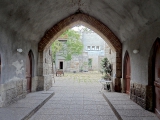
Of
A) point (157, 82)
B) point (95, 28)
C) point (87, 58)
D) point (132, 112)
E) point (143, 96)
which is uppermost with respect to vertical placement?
point (95, 28)

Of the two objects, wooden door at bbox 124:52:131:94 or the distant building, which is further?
the distant building

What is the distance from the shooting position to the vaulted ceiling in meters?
4.30

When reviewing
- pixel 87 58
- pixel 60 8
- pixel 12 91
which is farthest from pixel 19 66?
pixel 87 58

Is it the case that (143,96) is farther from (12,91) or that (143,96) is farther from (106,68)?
(106,68)

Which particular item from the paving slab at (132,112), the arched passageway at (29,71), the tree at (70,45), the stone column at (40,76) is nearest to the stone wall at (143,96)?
the paving slab at (132,112)

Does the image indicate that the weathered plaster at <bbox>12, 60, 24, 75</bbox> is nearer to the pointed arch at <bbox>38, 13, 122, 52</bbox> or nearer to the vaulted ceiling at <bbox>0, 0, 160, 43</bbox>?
the vaulted ceiling at <bbox>0, 0, 160, 43</bbox>

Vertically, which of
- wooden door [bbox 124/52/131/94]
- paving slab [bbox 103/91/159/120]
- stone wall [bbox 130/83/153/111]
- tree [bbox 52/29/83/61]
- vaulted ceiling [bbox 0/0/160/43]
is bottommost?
paving slab [bbox 103/91/159/120]

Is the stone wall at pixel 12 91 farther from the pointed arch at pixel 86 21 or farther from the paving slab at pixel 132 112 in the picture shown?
the paving slab at pixel 132 112

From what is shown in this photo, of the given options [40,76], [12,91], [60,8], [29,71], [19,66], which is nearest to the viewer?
[12,91]

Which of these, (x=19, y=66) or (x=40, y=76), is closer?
(x=19, y=66)

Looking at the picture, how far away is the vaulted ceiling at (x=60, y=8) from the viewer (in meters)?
4.30

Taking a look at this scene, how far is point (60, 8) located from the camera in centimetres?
686

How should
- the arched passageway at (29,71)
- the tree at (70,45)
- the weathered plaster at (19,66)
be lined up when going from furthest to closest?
the tree at (70,45) < the arched passageway at (29,71) < the weathered plaster at (19,66)

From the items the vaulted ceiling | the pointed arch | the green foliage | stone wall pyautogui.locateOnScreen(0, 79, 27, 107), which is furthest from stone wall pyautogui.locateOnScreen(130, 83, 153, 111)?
stone wall pyautogui.locateOnScreen(0, 79, 27, 107)
